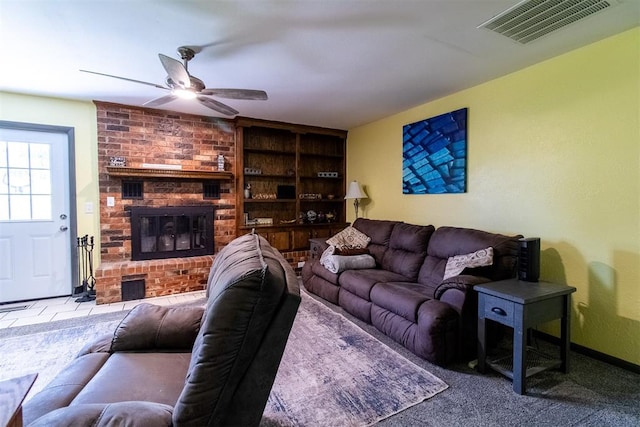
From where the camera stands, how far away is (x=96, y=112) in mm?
3936

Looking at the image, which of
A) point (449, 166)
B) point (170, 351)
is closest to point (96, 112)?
point (170, 351)

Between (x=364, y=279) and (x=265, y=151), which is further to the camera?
(x=265, y=151)

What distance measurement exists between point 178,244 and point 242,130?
1.92m

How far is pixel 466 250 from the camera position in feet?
9.29

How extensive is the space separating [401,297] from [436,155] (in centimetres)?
192

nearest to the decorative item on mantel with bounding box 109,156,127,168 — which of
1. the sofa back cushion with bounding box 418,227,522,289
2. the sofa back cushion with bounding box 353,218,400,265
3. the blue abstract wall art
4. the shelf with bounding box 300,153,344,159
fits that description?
the shelf with bounding box 300,153,344,159

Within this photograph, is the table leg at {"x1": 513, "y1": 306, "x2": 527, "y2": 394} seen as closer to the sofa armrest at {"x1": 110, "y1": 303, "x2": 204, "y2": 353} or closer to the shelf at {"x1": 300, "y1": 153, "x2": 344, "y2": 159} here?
the sofa armrest at {"x1": 110, "y1": 303, "x2": 204, "y2": 353}

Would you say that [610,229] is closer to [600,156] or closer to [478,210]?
[600,156]

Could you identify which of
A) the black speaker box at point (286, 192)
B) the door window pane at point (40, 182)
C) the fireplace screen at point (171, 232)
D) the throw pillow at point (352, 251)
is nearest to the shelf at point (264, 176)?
the black speaker box at point (286, 192)

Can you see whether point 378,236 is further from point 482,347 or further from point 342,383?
point 342,383

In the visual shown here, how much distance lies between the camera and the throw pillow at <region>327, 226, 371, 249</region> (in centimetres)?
396

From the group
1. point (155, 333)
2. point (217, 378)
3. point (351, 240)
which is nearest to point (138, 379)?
point (155, 333)

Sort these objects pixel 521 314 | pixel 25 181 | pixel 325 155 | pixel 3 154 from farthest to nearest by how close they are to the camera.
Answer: pixel 325 155, pixel 25 181, pixel 3 154, pixel 521 314

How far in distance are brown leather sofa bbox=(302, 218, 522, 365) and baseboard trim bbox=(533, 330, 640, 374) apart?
60cm
